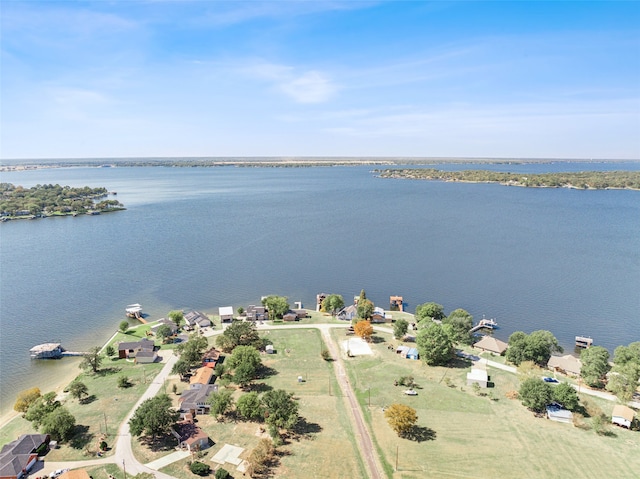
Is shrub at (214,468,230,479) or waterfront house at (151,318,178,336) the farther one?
waterfront house at (151,318,178,336)

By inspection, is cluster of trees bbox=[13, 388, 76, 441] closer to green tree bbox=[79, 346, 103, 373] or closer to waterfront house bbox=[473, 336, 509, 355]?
green tree bbox=[79, 346, 103, 373]

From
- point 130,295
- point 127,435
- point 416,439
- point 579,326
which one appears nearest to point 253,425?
point 127,435

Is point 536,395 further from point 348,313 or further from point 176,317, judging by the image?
point 176,317

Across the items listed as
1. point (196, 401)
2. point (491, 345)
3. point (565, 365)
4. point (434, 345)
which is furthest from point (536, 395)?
point (196, 401)

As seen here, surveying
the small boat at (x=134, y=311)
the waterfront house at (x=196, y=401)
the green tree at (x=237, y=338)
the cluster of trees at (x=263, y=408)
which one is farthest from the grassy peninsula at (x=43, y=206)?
the cluster of trees at (x=263, y=408)

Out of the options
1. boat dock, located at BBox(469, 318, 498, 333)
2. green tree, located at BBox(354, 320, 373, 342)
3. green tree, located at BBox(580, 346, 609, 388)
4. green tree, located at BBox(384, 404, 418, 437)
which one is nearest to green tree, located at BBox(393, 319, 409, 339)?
green tree, located at BBox(354, 320, 373, 342)
